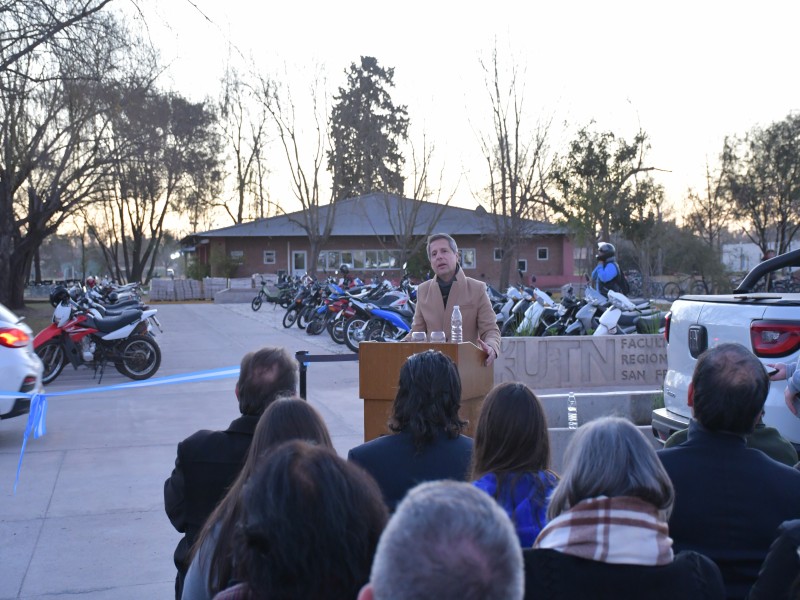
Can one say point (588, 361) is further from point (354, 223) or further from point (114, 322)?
point (354, 223)

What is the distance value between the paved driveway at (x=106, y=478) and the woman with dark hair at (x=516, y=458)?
2615 mm

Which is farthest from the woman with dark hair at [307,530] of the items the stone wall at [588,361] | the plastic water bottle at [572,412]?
the stone wall at [588,361]

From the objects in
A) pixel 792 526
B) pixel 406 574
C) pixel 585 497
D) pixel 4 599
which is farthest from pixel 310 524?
pixel 4 599

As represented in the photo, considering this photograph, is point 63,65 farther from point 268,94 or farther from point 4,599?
point 268,94

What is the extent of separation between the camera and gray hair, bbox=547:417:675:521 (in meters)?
2.49

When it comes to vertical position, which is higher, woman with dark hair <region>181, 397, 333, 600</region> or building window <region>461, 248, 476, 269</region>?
building window <region>461, 248, 476, 269</region>

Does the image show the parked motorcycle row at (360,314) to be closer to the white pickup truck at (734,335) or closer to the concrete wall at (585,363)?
the concrete wall at (585,363)

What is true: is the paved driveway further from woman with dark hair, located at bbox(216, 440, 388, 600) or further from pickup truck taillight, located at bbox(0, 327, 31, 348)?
woman with dark hair, located at bbox(216, 440, 388, 600)

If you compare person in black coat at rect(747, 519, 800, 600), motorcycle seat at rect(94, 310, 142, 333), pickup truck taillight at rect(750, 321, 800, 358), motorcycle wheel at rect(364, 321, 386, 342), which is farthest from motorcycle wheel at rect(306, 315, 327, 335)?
person in black coat at rect(747, 519, 800, 600)

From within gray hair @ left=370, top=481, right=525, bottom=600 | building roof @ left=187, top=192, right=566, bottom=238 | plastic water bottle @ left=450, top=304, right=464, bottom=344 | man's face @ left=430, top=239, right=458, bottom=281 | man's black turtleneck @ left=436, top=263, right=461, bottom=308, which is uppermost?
building roof @ left=187, top=192, right=566, bottom=238

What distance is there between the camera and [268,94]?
41312 mm

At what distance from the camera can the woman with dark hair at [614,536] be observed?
2350 millimetres

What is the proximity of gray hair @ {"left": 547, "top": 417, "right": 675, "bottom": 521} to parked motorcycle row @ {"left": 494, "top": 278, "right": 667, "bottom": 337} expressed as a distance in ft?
33.0

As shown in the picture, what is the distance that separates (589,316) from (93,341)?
7.31 metres
